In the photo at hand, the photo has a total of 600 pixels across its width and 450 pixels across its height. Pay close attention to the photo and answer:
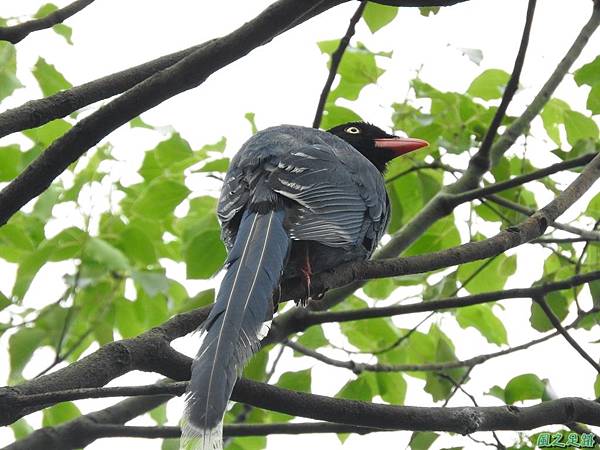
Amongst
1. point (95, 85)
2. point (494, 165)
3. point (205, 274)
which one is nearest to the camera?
point (95, 85)

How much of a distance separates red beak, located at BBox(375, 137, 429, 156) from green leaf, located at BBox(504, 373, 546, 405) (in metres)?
1.81

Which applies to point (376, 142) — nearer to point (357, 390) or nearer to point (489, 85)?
point (489, 85)

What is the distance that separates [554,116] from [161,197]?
2577mm

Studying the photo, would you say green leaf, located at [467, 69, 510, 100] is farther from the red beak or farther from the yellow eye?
the yellow eye

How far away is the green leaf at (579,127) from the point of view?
5664mm

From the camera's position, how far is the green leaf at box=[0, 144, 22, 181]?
17.8 feet

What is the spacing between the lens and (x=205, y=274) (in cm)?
531

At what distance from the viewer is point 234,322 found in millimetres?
3492

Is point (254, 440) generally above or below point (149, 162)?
below

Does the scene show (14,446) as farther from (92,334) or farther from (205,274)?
(92,334)

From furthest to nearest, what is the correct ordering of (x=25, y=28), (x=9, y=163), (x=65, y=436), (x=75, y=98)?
(x=9, y=163), (x=65, y=436), (x=25, y=28), (x=75, y=98)

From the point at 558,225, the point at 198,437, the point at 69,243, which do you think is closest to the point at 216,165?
the point at 69,243

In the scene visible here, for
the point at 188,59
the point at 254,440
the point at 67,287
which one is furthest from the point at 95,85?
the point at 254,440

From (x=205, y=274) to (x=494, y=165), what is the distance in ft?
6.34
